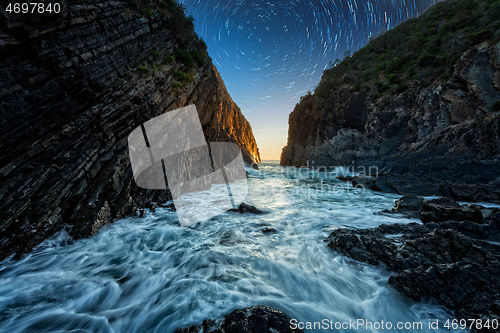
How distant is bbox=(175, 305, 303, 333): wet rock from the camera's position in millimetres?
2211

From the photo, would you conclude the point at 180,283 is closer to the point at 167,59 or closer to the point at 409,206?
the point at 409,206

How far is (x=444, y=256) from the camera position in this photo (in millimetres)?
3225

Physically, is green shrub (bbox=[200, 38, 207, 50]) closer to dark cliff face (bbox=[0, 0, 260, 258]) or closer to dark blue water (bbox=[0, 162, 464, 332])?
dark cliff face (bbox=[0, 0, 260, 258])

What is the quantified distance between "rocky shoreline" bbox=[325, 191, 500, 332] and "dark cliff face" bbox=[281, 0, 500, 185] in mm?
8631

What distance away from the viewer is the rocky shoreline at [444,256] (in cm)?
252

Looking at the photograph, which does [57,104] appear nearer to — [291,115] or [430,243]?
[430,243]

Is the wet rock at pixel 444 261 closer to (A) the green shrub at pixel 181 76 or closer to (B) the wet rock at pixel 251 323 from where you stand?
(B) the wet rock at pixel 251 323

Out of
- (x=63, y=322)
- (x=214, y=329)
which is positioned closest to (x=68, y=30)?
(x=63, y=322)

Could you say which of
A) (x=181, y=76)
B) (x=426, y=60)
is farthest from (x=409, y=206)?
(x=426, y=60)

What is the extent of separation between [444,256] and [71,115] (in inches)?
419

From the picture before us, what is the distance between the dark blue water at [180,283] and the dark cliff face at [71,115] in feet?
3.10

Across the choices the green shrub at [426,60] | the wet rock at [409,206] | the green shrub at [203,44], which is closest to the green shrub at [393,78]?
the green shrub at [426,60]

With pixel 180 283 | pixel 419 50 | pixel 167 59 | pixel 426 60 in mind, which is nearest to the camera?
pixel 180 283

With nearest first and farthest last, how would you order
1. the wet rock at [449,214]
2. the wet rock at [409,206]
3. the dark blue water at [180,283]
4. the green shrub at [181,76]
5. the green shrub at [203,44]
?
the dark blue water at [180,283], the wet rock at [449,214], the wet rock at [409,206], the green shrub at [181,76], the green shrub at [203,44]
